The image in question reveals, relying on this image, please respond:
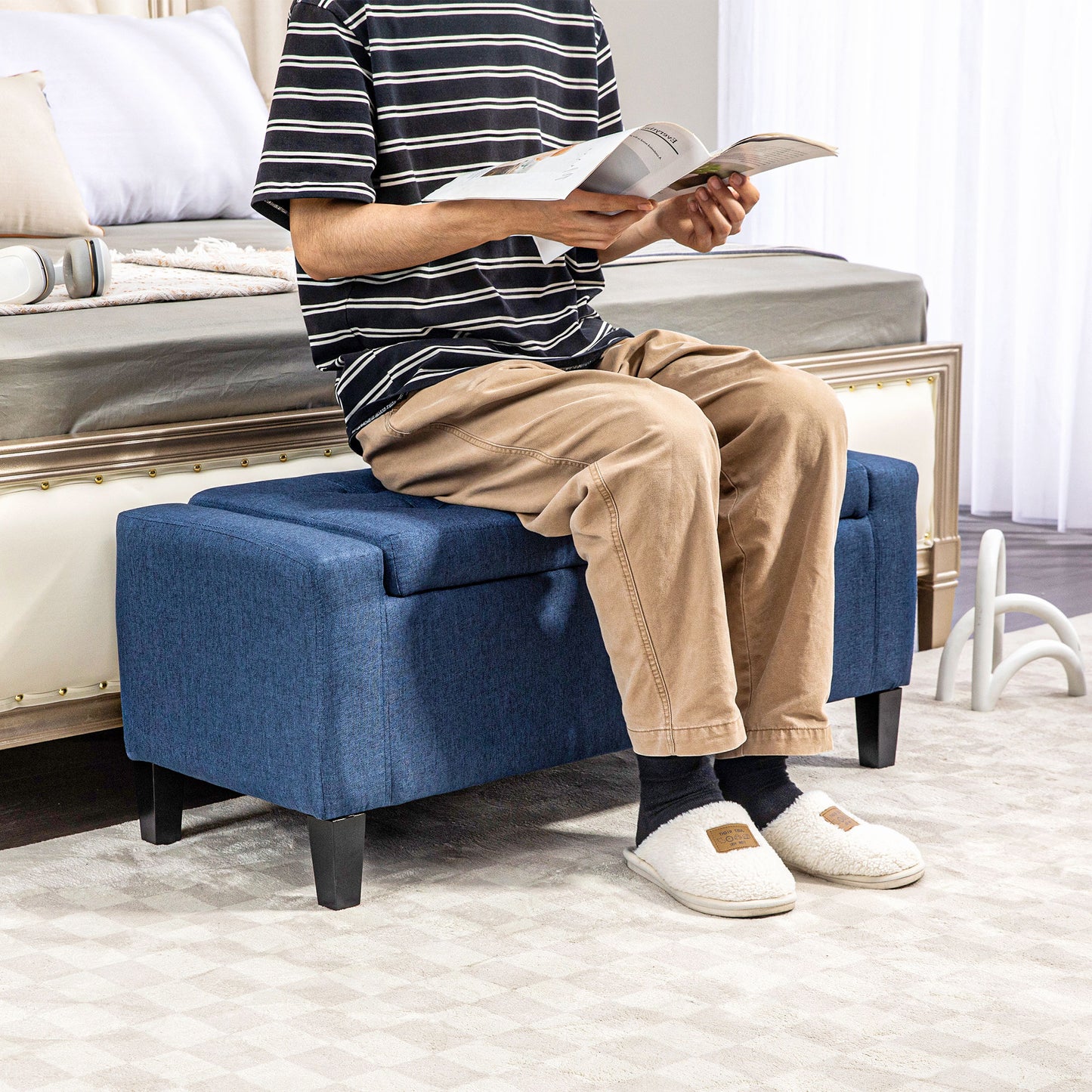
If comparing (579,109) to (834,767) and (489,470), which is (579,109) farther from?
(834,767)

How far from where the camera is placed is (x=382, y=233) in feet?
5.21

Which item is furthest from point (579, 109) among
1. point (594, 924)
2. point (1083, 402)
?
point (1083, 402)

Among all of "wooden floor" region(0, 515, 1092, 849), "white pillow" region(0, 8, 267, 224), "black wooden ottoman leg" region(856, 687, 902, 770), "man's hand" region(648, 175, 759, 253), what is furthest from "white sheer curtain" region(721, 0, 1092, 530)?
"man's hand" region(648, 175, 759, 253)

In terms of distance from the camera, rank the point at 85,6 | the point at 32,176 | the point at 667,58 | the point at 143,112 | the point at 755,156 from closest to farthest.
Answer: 1. the point at 755,156
2. the point at 32,176
3. the point at 143,112
4. the point at 85,6
5. the point at 667,58

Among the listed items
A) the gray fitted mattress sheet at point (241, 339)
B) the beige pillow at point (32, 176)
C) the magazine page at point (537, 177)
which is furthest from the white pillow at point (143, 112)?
the magazine page at point (537, 177)

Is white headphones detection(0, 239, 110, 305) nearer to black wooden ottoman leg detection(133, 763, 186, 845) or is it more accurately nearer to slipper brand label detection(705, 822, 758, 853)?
black wooden ottoman leg detection(133, 763, 186, 845)

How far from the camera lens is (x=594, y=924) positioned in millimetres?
1516

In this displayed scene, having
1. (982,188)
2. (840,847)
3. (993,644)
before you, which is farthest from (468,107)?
(982,188)

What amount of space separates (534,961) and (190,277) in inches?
47.4

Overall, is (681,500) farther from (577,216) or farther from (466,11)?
(466,11)

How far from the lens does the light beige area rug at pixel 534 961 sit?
4.06ft

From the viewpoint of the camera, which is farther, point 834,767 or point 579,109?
point 834,767

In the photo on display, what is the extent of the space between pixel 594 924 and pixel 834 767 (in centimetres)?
59

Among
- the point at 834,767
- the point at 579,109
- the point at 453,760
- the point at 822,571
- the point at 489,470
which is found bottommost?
the point at 834,767
